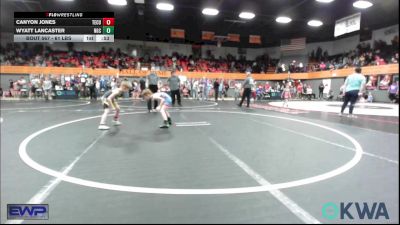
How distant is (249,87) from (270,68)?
52.6ft

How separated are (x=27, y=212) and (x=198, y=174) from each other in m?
1.42

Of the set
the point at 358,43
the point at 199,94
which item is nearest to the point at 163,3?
the point at 199,94

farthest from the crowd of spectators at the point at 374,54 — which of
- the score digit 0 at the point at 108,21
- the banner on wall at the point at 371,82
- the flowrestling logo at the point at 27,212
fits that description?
the score digit 0 at the point at 108,21

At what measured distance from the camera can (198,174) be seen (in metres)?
2.42

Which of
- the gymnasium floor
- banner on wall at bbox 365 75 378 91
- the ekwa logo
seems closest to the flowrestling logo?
the gymnasium floor

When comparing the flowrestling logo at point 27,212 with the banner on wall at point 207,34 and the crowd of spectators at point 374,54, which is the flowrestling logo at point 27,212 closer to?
the crowd of spectators at point 374,54

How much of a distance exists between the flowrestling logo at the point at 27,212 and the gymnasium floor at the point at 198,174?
0.26 feet

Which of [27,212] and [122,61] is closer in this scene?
[27,212]

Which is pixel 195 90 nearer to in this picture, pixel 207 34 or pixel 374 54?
pixel 207 34

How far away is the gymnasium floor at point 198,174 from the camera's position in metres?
1.55

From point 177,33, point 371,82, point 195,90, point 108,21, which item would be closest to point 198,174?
point 371,82

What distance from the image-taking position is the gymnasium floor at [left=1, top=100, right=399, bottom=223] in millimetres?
1555

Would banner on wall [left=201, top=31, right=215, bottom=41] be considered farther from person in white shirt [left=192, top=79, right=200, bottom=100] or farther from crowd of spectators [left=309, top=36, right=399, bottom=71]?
crowd of spectators [left=309, top=36, right=399, bottom=71]

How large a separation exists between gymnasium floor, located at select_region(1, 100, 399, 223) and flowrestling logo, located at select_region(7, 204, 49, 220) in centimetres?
8
